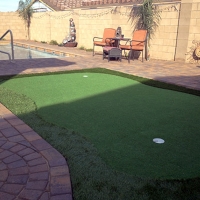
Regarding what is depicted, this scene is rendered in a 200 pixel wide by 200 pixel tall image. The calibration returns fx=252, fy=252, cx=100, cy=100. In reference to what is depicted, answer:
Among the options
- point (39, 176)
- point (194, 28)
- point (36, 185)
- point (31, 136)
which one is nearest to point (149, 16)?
point (194, 28)

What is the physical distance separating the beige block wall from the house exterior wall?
6.81 ft

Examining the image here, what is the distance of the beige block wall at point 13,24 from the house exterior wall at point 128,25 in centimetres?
207

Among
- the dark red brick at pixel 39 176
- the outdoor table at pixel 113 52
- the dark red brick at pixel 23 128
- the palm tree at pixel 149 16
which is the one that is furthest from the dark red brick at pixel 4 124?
the palm tree at pixel 149 16

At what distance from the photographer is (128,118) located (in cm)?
340

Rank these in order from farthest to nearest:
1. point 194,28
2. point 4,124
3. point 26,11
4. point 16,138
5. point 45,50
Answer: point 26,11 < point 45,50 < point 194,28 < point 4,124 < point 16,138

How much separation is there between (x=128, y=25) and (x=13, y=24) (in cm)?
1064

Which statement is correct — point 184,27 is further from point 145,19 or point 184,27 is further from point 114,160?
point 114,160

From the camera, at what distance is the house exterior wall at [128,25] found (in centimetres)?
804

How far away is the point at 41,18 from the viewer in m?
15.7

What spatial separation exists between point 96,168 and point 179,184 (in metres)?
0.69

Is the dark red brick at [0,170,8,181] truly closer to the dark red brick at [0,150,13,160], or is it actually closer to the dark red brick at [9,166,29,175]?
the dark red brick at [9,166,29,175]

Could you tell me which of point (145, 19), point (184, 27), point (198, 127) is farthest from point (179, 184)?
point (145, 19)

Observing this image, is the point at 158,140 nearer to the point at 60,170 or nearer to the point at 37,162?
the point at 60,170

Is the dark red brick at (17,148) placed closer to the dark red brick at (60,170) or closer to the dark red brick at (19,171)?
the dark red brick at (19,171)
